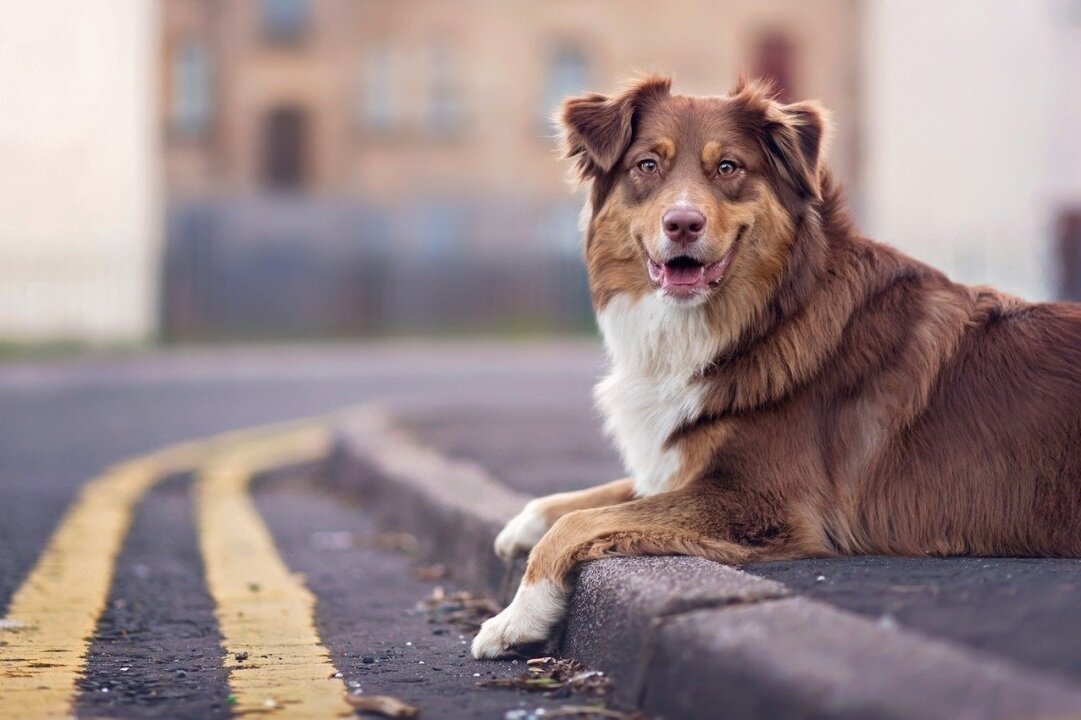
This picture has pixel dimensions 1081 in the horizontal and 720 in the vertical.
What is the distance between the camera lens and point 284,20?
40.0 metres

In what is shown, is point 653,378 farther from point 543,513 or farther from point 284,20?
point 284,20

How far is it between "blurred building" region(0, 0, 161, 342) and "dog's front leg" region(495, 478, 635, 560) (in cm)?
2086

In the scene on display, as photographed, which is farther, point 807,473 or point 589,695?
point 807,473

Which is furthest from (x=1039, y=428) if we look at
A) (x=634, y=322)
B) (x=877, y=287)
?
(x=634, y=322)

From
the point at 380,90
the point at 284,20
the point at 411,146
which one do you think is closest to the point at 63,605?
the point at 411,146

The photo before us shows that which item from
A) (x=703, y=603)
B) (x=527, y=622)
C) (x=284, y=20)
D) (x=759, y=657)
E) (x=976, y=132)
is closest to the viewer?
(x=759, y=657)

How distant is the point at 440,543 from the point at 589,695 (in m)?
2.66

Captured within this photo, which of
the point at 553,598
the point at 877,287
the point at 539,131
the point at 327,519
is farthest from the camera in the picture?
the point at 539,131

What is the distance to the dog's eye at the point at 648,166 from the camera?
487 cm

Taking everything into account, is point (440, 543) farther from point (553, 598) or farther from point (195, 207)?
point (195, 207)

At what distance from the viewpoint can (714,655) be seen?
3.21 meters

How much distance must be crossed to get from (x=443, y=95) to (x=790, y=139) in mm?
34793

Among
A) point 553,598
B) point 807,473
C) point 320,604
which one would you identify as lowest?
point 320,604

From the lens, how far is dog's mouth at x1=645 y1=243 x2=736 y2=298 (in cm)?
466
